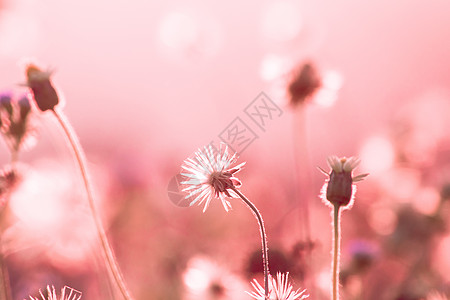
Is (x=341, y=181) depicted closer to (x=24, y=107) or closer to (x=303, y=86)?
(x=24, y=107)

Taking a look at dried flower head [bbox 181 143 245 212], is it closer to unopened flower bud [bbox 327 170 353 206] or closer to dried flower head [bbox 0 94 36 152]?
unopened flower bud [bbox 327 170 353 206]

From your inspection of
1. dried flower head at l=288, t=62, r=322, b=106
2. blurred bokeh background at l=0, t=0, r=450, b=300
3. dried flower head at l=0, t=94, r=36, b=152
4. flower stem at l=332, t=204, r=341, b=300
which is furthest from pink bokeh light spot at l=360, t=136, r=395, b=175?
flower stem at l=332, t=204, r=341, b=300

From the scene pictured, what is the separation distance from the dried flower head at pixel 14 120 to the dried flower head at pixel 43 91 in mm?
291

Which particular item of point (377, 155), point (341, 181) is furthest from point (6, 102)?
point (377, 155)

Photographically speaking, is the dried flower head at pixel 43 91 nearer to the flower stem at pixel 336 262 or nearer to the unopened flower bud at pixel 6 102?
the unopened flower bud at pixel 6 102

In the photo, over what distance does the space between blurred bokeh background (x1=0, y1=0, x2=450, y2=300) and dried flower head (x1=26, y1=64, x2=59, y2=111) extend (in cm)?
4

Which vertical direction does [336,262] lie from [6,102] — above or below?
below

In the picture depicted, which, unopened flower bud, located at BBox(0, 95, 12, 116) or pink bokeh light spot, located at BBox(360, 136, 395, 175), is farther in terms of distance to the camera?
pink bokeh light spot, located at BBox(360, 136, 395, 175)

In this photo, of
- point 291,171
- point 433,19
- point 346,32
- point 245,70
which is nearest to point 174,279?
point 291,171

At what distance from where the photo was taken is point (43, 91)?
3.68 feet

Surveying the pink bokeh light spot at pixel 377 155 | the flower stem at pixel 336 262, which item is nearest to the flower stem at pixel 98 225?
the flower stem at pixel 336 262

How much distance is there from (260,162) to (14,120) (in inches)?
84.6

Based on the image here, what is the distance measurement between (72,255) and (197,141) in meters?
1.94

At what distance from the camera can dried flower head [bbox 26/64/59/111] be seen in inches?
44.2
